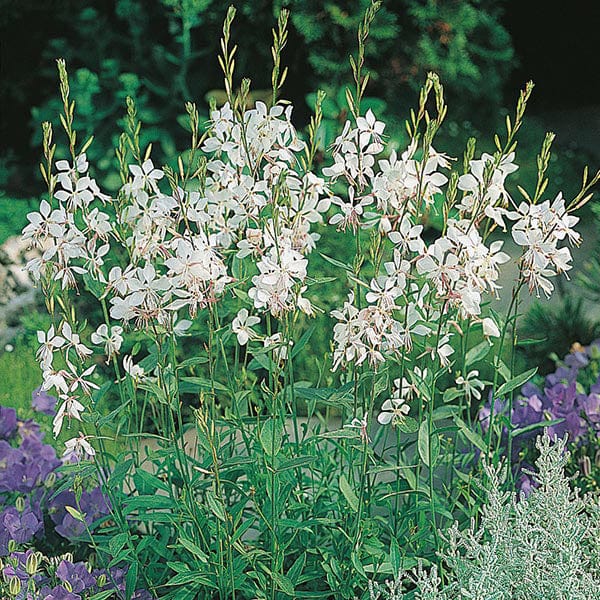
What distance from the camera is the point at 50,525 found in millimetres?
2186

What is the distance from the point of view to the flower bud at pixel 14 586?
5.54 feet

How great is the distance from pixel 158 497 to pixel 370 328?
1.85 ft

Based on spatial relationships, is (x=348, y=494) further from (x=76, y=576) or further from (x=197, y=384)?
(x=76, y=576)

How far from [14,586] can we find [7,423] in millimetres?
849

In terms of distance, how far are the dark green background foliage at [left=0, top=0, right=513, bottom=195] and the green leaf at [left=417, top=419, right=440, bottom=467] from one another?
10.3 feet

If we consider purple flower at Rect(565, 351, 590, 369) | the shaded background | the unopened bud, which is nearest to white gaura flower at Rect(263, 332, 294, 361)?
the unopened bud

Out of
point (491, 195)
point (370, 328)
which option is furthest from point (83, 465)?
point (491, 195)

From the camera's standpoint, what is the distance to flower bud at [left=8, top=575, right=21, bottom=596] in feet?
5.54

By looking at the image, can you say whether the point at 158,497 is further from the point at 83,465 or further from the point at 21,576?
the point at 21,576

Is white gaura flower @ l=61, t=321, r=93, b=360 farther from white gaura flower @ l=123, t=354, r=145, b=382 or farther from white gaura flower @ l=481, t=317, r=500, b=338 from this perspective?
white gaura flower @ l=481, t=317, r=500, b=338

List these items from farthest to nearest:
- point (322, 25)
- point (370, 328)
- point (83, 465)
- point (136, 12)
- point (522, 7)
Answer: point (522, 7) < point (136, 12) < point (322, 25) < point (83, 465) < point (370, 328)

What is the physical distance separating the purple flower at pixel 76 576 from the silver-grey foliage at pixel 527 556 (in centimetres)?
57

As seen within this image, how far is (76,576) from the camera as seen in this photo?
6.00ft

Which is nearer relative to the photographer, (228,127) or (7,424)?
(228,127)
